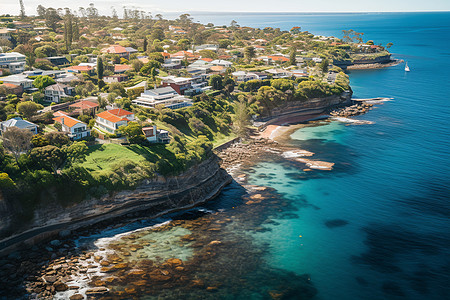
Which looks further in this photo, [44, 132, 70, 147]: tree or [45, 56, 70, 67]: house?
[45, 56, 70, 67]: house

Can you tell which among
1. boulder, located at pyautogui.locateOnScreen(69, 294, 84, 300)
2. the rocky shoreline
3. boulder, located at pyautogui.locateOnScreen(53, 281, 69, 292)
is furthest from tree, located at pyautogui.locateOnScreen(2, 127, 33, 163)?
the rocky shoreline

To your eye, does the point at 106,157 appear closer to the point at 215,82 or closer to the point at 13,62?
the point at 215,82

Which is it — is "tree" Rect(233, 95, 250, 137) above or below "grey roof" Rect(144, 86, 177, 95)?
below

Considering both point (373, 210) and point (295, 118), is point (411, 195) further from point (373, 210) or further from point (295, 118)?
point (295, 118)

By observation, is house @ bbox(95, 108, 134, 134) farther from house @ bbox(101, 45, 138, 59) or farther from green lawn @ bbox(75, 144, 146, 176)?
house @ bbox(101, 45, 138, 59)

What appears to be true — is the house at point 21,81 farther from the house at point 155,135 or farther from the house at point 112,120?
the house at point 155,135

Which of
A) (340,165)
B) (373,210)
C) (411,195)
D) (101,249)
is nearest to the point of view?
(101,249)

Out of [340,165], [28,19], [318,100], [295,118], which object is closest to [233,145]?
[340,165]
